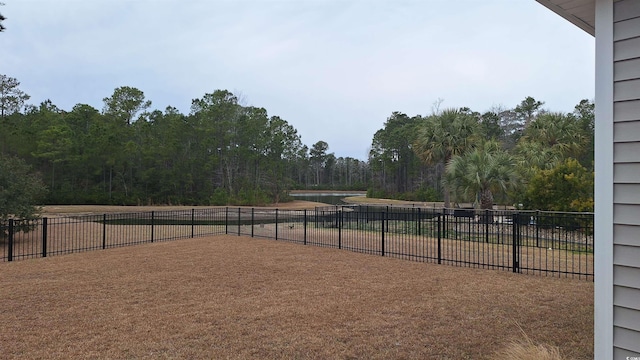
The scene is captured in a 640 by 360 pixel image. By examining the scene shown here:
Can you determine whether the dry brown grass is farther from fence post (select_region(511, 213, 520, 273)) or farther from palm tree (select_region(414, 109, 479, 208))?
palm tree (select_region(414, 109, 479, 208))

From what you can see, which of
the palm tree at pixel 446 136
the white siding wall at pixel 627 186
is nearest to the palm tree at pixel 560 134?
the palm tree at pixel 446 136

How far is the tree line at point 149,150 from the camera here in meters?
38.5

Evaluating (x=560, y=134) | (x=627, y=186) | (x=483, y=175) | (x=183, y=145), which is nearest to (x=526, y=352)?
(x=627, y=186)

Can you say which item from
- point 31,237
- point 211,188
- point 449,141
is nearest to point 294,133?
point 211,188

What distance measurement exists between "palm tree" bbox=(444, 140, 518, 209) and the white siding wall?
53.9ft

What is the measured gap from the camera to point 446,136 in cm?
2514

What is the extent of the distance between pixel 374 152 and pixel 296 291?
60894 mm

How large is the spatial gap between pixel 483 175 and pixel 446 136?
25.2ft

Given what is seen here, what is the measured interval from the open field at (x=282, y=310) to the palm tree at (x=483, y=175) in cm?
1098

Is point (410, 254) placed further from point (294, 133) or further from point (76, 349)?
point (294, 133)

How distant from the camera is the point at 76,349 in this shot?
4023mm

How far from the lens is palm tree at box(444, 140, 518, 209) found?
58.4ft

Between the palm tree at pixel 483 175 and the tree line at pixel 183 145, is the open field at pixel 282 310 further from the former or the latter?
the tree line at pixel 183 145

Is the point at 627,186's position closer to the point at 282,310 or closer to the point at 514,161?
the point at 282,310
